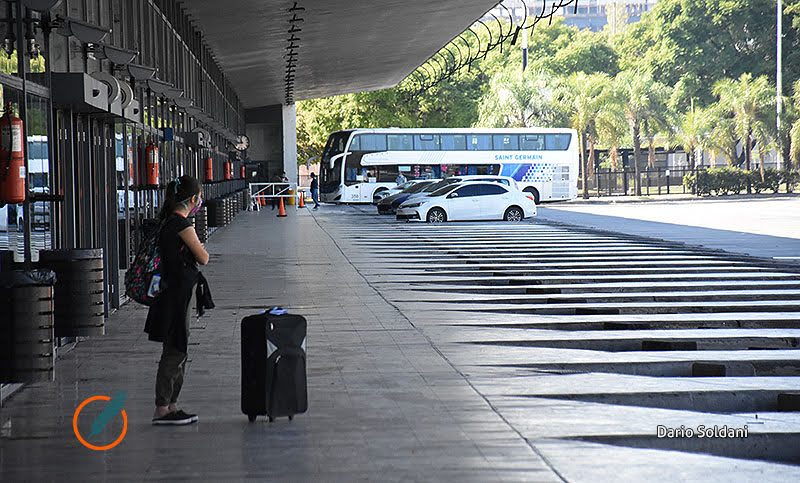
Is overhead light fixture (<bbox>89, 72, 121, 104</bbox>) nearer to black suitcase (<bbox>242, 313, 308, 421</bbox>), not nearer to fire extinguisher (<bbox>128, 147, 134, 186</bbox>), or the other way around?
fire extinguisher (<bbox>128, 147, 134, 186</bbox>)

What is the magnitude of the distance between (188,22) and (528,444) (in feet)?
71.1

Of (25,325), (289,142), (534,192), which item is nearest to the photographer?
(25,325)

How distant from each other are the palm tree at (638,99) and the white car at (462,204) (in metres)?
34.8

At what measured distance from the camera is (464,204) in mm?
33688

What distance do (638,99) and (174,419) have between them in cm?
6411

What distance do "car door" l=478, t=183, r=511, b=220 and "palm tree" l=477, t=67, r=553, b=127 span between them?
3312cm

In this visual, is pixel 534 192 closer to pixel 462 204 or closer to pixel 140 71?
pixel 462 204

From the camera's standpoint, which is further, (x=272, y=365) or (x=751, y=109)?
(x=751, y=109)

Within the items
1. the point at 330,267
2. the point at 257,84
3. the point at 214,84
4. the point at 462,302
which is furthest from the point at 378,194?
the point at 462,302

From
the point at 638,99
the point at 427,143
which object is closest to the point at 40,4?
the point at 427,143

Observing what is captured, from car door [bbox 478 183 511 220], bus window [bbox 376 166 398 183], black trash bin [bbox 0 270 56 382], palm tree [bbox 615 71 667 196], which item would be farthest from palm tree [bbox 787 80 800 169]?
black trash bin [bbox 0 270 56 382]

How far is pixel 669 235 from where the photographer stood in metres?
26.6

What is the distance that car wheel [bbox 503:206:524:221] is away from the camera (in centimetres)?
3462

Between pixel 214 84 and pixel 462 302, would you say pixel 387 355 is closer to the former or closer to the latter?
pixel 462 302
